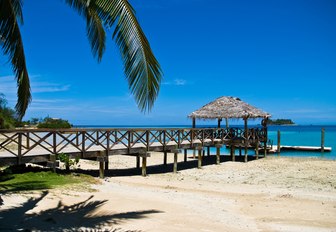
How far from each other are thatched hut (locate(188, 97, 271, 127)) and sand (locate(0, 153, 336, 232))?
29.3 ft

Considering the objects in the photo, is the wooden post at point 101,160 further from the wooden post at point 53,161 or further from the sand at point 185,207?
the wooden post at point 53,161

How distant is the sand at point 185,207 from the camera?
22.9 ft

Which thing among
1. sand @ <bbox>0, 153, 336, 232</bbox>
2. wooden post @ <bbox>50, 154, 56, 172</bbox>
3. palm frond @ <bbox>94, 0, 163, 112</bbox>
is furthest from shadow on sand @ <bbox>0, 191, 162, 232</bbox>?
wooden post @ <bbox>50, 154, 56, 172</bbox>

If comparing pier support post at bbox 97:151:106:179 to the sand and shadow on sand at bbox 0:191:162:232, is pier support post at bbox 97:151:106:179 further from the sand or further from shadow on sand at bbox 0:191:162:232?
shadow on sand at bbox 0:191:162:232

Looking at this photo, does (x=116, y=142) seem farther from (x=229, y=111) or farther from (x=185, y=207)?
(x=229, y=111)

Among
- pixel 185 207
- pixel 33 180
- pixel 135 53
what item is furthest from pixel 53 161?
pixel 135 53

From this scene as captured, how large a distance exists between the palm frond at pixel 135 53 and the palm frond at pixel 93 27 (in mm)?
1309

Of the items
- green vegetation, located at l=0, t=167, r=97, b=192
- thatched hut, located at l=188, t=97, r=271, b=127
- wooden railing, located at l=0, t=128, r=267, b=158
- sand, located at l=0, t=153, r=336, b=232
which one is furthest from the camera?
thatched hut, located at l=188, t=97, r=271, b=127

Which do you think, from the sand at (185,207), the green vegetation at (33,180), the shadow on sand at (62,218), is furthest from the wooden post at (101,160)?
the shadow on sand at (62,218)

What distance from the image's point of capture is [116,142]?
1631 cm

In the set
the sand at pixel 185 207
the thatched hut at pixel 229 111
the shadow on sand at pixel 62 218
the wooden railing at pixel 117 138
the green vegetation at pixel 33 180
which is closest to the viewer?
the shadow on sand at pixel 62 218

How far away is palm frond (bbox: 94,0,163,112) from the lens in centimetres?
466

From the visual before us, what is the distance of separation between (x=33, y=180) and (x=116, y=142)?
5.55 meters

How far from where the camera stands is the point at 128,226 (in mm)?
6879
